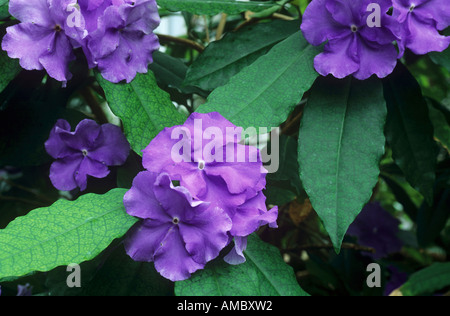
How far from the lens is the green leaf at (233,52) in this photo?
981 mm

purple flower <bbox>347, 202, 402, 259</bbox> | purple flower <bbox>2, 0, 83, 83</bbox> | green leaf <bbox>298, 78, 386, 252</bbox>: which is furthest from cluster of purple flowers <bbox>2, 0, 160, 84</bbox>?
purple flower <bbox>347, 202, 402, 259</bbox>

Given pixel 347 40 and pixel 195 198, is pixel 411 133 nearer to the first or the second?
pixel 347 40

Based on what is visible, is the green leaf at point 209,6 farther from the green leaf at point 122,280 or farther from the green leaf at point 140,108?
the green leaf at point 122,280

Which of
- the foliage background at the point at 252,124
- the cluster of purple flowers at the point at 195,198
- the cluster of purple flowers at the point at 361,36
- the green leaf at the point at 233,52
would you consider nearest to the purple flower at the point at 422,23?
the cluster of purple flowers at the point at 361,36

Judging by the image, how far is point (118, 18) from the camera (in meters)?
0.85

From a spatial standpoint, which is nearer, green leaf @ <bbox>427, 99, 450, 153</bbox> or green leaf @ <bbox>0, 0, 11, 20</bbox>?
green leaf @ <bbox>0, 0, 11, 20</bbox>

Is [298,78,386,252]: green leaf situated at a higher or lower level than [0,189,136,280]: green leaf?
higher

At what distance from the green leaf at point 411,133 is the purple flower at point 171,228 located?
467 mm

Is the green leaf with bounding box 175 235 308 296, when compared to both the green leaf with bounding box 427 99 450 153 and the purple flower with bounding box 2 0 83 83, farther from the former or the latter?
the green leaf with bounding box 427 99 450 153

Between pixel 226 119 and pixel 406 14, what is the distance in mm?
379

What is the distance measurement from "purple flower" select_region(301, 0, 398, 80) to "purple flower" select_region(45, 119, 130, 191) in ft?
1.43

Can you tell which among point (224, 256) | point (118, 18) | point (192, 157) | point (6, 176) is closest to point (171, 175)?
point (192, 157)

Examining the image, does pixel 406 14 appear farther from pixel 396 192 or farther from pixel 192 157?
pixel 396 192

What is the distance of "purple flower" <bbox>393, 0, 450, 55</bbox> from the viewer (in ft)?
2.78
